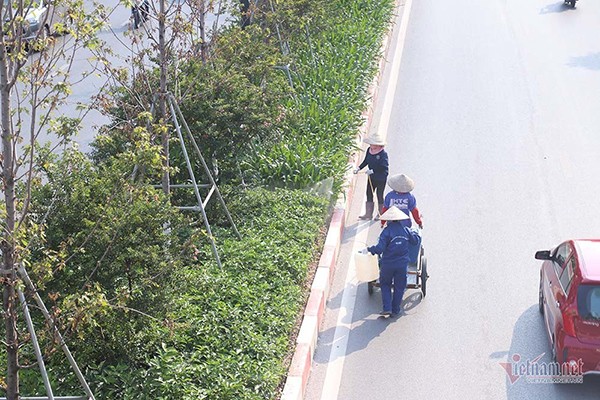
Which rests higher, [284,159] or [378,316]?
[284,159]

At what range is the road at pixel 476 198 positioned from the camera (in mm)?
10406

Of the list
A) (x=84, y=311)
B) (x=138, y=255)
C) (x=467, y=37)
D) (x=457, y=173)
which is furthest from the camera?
(x=467, y=37)

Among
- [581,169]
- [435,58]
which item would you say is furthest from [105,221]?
[435,58]

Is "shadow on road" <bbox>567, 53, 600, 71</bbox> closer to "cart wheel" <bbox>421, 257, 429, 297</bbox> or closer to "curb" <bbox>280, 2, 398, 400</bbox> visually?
"curb" <bbox>280, 2, 398, 400</bbox>

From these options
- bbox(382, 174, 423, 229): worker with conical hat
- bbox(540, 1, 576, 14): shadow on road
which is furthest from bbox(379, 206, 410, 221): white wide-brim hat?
bbox(540, 1, 576, 14): shadow on road

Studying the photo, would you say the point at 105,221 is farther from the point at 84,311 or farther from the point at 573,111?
the point at 573,111

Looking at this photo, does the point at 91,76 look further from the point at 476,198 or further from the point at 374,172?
the point at 476,198

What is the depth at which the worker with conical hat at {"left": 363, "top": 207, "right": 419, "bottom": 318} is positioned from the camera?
1109 centimetres

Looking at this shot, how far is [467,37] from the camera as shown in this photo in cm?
2397

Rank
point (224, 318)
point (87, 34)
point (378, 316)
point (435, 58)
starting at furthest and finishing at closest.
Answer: point (435, 58) < point (378, 316) < point (224, 318) < point (87, 34)

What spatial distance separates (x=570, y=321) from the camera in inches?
371

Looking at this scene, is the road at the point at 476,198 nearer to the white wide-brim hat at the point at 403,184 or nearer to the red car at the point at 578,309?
the red car at the point at 578,309

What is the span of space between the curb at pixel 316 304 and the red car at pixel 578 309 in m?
2.45

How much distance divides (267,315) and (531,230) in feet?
16.5
